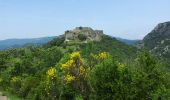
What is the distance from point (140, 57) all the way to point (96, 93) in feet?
24.9

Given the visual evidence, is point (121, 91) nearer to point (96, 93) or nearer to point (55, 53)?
point (96, 93)

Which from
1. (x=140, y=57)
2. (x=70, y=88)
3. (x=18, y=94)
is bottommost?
(x=18, y=94)

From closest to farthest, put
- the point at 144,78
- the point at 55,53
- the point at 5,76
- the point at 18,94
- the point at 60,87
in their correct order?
the point at 144,78 < the point at 60,87 < the point at 18,94 < the point at 5,76 < the point at 55,53

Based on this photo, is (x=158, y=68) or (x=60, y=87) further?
(x=60, y=87)

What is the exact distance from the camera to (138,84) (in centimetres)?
5219

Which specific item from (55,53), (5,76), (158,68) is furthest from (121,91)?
(55,53)

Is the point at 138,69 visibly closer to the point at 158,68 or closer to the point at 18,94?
the point at 158,68

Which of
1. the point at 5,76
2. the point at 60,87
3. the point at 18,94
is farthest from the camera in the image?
the point at 5,76

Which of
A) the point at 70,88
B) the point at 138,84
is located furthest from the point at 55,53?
the point at 138,84

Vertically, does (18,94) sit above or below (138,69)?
below

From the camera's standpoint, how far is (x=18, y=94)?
82.8 m

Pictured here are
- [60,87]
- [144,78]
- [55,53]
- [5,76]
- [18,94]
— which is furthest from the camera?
[55,53]

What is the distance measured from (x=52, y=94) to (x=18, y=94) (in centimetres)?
2634

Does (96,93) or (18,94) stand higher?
(96,93)
